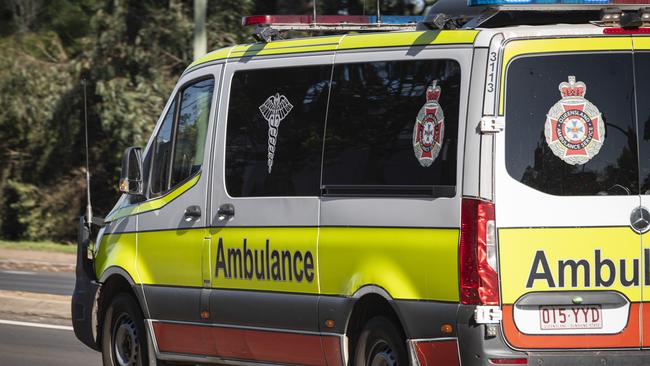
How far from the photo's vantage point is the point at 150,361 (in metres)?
9.07

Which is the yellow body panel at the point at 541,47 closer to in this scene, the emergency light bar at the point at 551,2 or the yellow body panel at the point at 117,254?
the emergency light bar at the point at 551,2

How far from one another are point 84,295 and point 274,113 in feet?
8.09

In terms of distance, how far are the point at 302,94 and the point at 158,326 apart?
6.89ft

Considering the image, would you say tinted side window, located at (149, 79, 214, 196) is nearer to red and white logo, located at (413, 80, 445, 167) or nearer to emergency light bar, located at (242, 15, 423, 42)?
emergency light bar, located at (242, 15, 423, 42)

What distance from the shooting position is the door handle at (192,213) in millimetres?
8539

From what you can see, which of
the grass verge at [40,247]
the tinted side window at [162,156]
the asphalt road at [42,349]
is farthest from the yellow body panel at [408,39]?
the grass verge at [40,247]

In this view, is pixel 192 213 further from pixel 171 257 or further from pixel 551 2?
pixel 551 2

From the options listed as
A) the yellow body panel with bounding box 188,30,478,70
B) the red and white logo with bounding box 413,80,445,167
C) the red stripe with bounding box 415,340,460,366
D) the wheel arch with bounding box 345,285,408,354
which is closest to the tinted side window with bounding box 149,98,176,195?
the yellow body panel with bounding box 188,30,478,70

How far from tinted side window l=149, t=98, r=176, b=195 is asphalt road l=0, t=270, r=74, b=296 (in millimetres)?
7819

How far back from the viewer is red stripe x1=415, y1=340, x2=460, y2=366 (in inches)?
260

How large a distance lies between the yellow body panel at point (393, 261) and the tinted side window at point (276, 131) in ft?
1.53

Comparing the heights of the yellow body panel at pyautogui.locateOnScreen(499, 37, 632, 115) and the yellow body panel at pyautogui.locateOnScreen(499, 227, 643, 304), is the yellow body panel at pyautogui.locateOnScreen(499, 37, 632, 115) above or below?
above

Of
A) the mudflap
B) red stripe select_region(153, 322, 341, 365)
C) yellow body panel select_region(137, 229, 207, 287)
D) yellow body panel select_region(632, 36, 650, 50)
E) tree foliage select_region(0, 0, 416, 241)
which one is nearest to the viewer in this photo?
yellow body panel select_region(632, 36, 650, 50)

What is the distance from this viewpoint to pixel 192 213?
858 centimetres
